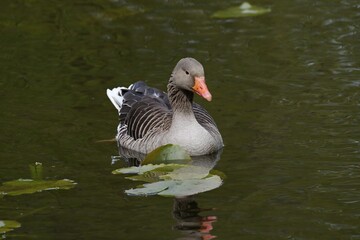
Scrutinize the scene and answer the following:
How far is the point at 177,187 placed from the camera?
38.7 feet

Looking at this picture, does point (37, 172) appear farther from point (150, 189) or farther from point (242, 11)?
point (242, 11)

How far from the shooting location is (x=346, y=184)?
39.1ft

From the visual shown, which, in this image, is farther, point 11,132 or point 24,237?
point 11,132

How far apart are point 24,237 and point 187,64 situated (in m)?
4.14

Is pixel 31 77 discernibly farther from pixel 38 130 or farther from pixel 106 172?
pixel 106 172

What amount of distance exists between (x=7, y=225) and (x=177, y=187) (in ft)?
6.66

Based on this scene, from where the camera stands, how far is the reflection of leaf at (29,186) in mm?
11766

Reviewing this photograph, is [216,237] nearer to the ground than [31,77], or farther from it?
nearer to the ground

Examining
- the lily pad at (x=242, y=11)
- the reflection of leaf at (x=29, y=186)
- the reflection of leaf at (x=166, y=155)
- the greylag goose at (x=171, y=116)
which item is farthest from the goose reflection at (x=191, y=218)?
the lily pad at (x=242, y=11)

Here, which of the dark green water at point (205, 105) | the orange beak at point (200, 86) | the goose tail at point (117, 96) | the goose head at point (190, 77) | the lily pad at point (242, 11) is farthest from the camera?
the lily pad at point (242, 11)

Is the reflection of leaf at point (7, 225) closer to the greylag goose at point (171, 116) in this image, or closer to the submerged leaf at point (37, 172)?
the submerged leaf at point (37, 172)

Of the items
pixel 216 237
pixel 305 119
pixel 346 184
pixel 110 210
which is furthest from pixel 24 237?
pixel 305 119

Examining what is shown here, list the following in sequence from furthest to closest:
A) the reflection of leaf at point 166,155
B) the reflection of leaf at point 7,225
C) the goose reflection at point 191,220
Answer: the reflection of leaf at point 166,155
the reflection of leaf at point 7,225
the goose reflection at point 191,220

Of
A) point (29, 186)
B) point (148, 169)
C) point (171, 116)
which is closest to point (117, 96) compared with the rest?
point (171, 116)
